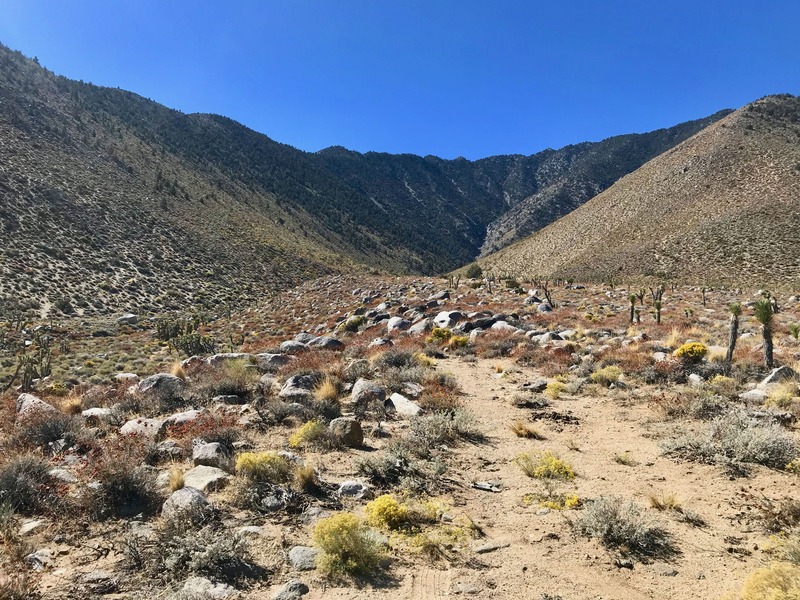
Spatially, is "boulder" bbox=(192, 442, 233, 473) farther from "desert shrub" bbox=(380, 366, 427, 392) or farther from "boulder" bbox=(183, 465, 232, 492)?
"desert shrub" bbox=(380, 366, 427, 392)

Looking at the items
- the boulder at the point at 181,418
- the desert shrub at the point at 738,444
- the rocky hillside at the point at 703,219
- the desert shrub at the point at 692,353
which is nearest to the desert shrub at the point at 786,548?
the desert shrub at the point at 738,444

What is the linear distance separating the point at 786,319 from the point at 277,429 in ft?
75.5

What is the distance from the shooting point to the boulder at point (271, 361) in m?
14.0

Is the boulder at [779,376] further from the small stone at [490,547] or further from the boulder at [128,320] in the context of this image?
the boulder at [128,320]

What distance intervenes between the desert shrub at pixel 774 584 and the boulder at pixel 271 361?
1201 cm

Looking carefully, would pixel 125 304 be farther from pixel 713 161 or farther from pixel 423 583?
pixel 713 161

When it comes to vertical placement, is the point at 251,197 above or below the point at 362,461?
above

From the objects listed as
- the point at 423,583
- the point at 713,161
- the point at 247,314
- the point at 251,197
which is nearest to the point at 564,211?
the point at 713,161

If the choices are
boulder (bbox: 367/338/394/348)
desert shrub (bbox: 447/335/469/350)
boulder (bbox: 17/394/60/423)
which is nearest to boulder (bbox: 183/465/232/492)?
boulder (bbox: 17/394/60/423)

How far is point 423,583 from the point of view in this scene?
4.74 meters

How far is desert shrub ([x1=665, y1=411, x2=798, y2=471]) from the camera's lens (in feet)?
22.8

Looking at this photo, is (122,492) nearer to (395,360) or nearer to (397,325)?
(395,360)

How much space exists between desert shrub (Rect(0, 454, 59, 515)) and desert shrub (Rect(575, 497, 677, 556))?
6.68 meters

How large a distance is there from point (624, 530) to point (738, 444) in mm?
3390
